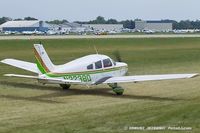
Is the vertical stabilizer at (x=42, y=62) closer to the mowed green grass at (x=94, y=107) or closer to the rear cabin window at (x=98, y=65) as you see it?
the mowed green grass at (x=94, y=107)

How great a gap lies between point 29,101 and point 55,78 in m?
1.54

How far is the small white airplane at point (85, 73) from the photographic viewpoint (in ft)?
63.3

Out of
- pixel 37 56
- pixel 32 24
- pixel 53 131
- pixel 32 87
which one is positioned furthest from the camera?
pixel 32 24

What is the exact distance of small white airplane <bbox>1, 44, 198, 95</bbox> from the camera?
1928 cm

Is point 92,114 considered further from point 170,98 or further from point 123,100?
point 170,98

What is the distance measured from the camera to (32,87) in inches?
885

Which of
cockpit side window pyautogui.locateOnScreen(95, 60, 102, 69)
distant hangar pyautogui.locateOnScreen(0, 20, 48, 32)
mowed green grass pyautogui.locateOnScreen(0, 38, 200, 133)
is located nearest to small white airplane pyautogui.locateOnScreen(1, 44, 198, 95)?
cockpit side window pyautogui.locateOnScreen(95, 60, 102, 69)

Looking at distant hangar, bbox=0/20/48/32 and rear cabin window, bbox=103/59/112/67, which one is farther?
distant hangar, bbox=0/20/48/32

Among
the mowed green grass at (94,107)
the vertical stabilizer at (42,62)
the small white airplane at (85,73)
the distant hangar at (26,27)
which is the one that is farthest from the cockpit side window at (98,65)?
the distant hangar at (26,27)

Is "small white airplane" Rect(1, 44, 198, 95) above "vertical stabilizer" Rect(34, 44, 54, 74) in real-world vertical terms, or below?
below

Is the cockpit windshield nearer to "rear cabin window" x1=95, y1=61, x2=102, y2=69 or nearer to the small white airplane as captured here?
the small white airplane

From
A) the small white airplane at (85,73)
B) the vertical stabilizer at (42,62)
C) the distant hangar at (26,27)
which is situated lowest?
the distant hangar at (26,27)

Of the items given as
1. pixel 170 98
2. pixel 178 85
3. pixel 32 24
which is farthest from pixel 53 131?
pixel 32 24

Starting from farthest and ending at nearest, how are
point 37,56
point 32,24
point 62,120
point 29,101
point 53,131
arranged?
point 32,24 < point 37,56 < point 29,101 < point 62,120 < point 53,131
